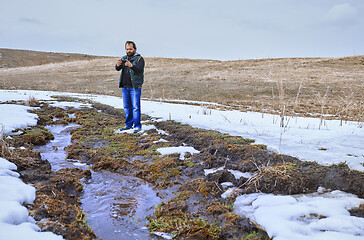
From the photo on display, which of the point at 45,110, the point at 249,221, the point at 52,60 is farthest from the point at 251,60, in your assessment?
the point at 52,60

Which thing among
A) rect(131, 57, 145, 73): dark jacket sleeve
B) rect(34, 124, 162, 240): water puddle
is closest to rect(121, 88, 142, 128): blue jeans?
rect(131, 57, 145, 73): dark jacket sleeve

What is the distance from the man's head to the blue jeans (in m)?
0.98

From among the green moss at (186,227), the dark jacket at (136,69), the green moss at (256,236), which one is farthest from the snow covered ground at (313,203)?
the dark jacket at (136,69)

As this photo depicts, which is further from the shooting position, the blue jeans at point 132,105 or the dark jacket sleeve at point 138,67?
the blue jeans at point 132,105

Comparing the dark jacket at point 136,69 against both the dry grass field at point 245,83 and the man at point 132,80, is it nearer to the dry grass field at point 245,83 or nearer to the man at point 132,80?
the man at point 132,80

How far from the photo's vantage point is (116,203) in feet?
10.8

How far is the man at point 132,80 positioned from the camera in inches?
255

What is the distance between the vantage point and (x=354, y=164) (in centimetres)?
342

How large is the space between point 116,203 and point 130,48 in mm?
4502

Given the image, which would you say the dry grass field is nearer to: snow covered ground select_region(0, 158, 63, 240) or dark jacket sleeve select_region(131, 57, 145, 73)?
dark jacket sleeve select_region(131, 57, 145, 73)

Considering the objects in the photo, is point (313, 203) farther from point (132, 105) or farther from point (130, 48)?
point (130, 48)

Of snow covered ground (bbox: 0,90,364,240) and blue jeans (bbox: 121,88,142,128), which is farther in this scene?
blue jeans (bbox: 121,88,142,128)

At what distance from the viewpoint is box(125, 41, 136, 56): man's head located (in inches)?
257

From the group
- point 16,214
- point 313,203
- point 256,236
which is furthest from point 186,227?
point 16,214
